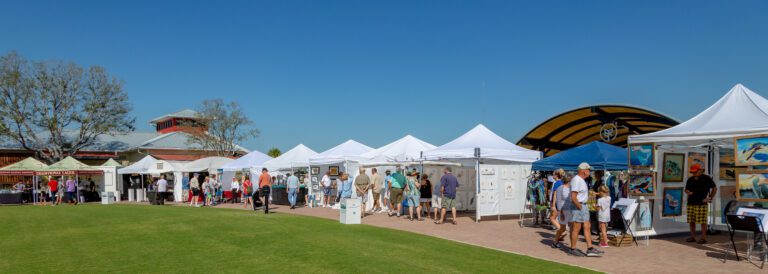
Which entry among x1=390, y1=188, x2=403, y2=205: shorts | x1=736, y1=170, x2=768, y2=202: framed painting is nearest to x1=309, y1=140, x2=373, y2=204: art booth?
x1=390, y1=188, x2=403, y2=205: shorts

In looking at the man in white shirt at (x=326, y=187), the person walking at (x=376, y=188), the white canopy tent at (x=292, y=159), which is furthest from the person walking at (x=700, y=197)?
the white canopy tent at (x=292, y=159)

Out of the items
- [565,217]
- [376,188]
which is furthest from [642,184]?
[376,188]

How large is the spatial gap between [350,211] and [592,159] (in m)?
6.36

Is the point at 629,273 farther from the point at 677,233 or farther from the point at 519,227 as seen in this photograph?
the point at 519,227

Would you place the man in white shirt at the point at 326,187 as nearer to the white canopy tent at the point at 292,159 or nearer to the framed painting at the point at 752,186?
the white canopy tent at the point at 292,159

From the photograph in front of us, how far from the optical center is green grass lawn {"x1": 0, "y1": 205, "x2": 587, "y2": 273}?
8.12 metres

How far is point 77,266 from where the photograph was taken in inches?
325

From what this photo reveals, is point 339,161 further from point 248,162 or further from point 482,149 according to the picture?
point 248,162

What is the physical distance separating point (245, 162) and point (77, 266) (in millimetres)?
19177

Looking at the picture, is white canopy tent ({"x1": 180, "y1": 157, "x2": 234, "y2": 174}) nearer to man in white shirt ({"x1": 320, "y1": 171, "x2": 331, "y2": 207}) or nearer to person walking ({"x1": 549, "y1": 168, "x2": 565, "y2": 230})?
man in white shirt ({"x1": 320, "y1": 171, "x2": 331, "y2": 207})

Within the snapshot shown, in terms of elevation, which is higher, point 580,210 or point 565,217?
point 580,210

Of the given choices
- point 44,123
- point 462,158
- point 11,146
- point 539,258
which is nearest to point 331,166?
point 462,158

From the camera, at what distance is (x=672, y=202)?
1189 centimetres

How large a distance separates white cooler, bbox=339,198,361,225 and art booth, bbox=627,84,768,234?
6849mm
